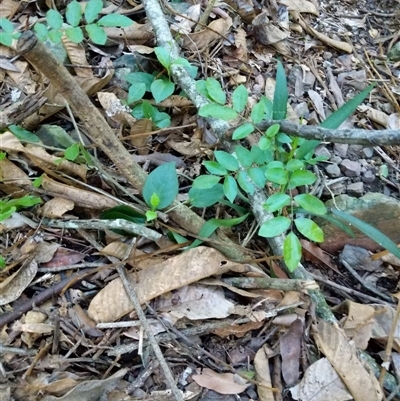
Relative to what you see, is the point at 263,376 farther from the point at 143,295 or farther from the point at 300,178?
the point at 300,178

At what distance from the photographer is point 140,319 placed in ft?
3.70

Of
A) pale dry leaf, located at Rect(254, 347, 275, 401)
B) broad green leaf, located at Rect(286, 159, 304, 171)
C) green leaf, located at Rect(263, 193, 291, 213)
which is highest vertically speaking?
broad green leaf, located at Rect(286, 159, 304, 171)

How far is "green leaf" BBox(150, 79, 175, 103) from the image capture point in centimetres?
150

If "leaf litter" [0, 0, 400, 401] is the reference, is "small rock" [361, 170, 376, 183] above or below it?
below

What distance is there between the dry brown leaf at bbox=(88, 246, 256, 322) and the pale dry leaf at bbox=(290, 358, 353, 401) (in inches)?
12.5

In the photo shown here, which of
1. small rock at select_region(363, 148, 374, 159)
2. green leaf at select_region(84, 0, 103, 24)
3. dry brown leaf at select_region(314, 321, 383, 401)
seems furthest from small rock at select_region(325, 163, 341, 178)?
green leaf at select_region(84, 0, 103, 24)

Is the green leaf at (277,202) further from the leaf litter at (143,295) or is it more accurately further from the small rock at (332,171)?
the small rock at (332,171)

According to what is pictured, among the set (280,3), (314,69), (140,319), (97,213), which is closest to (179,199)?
(97,213)

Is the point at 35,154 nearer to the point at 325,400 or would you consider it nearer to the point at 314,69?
the point at 325,400

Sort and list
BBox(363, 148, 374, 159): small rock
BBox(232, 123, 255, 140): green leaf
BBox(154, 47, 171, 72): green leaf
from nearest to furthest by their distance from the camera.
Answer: BBox(232, 123, 255, 140): green leaf, BBox(154, 47, 171, 72): green leaf, BBox(363, 148, 374, 159): small rock

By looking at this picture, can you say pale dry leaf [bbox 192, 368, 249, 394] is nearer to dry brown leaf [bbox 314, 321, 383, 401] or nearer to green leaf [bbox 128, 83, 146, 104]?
dry brown leaf [bbox 314, 321, 383, 401]

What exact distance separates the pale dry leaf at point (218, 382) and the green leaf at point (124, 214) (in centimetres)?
45

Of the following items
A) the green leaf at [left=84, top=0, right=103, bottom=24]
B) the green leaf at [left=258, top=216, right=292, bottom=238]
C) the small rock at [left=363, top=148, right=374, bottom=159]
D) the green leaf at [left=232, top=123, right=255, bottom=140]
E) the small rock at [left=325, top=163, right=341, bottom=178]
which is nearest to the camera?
the green leaf at [left=258, top=216, right=292, bottom=238]

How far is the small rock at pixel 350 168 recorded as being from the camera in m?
1.63
